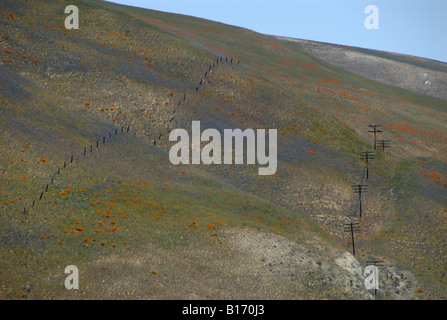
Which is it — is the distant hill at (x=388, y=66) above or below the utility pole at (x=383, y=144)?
above

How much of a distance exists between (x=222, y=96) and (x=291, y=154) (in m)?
13.2

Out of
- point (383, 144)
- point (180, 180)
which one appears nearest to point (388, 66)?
point (383, 144)

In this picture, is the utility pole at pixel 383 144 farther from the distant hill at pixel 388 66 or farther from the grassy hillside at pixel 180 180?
the distant hill at pixel 388 66

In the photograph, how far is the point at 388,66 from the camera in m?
141

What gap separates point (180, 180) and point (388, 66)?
118 meters

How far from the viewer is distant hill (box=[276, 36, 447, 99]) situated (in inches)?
5207

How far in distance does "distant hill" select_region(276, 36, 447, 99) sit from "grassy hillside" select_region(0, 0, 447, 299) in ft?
186

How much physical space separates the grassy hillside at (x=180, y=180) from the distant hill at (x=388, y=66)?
186 ft

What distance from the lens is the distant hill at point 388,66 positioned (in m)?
132

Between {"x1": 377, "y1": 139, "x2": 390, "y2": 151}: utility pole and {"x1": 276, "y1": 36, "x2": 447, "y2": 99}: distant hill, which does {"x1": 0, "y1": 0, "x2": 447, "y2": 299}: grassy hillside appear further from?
{"x1": 276, "y1": 36, "x2": 447, "y2": 99}: distant hill

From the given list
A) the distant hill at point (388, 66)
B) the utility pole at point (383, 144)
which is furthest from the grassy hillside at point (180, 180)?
the distant hill at point (388, 66)

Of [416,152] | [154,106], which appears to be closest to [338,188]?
[416,152]

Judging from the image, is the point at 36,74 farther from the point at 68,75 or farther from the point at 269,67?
the point at 269,67

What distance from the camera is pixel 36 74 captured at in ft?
171
